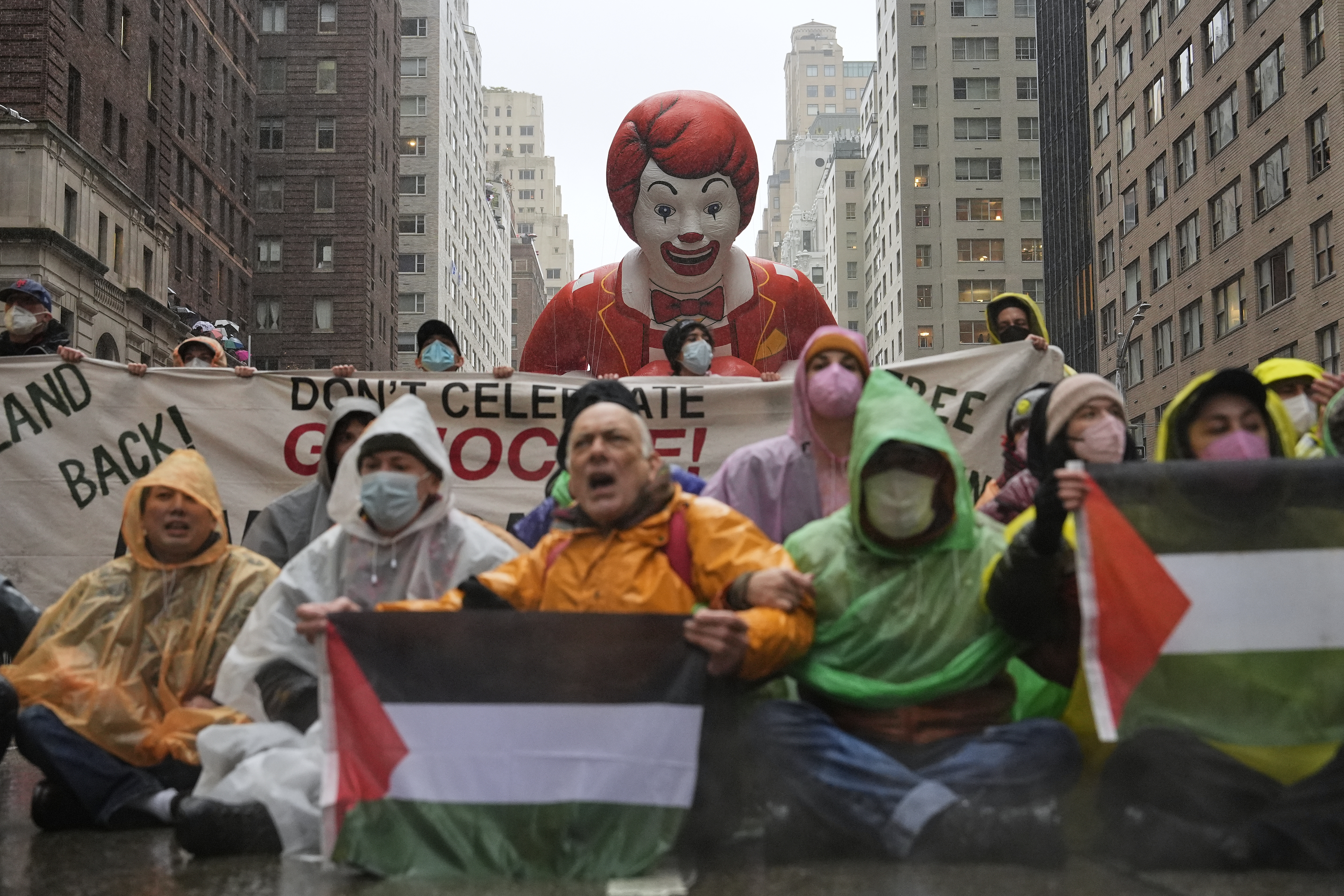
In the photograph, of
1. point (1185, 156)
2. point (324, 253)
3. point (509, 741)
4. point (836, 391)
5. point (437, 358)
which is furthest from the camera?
point (324, 253)

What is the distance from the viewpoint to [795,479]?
5484mm

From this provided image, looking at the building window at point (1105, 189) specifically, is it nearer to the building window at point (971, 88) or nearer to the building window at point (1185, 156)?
the building window at point (1185, 156)

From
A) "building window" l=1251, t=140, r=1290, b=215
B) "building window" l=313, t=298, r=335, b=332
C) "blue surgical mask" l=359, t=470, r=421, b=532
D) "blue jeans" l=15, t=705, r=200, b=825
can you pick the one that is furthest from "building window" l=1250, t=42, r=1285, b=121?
"building window" l=313, t=298, r=335, b=332

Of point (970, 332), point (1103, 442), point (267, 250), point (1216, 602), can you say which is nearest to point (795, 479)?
point (1103, 442)

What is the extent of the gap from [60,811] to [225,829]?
0.86m

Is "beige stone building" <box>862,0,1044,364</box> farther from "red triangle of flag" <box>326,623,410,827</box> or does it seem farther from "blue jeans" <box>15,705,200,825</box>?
"red triangle of flag" <box>326,623,410,827</box>

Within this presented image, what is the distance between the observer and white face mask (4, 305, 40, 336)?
26.4 feet

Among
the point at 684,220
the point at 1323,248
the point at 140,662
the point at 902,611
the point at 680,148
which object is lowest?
the point at 140,662

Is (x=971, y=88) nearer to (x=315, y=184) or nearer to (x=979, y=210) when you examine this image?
(x=979, y=210)

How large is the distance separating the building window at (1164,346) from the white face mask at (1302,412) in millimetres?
36273

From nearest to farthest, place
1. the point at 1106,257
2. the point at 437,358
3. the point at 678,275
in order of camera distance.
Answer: the point at 437,358, the point at 678,275, the point at 1106,257

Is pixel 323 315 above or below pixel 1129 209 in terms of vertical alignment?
below

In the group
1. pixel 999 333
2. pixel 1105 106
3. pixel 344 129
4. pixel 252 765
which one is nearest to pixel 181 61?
pixel 344 129

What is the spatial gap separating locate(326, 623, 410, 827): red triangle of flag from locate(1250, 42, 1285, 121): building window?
109 ft
